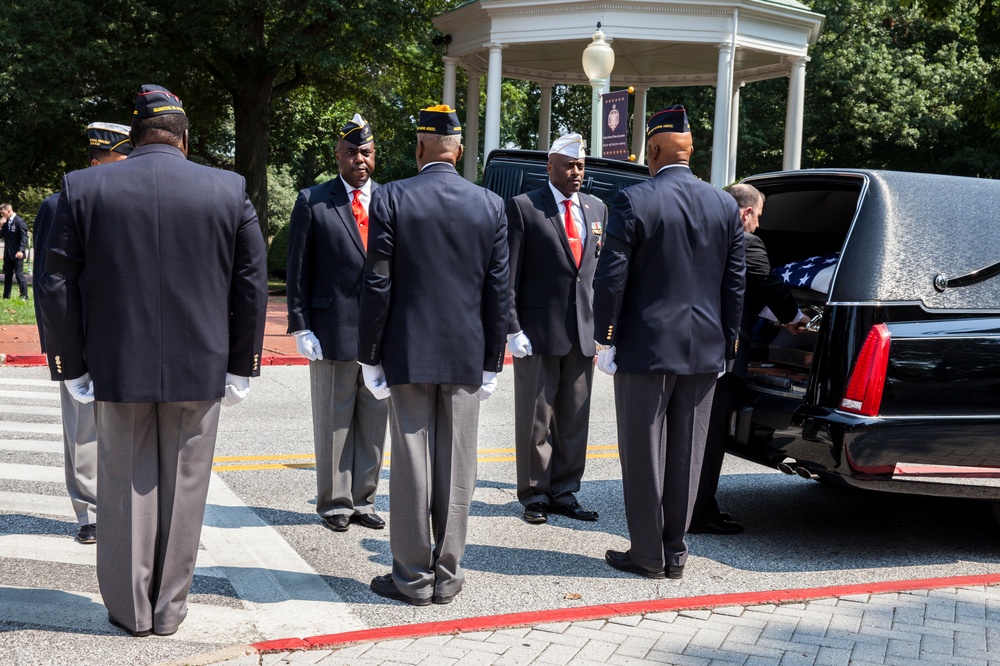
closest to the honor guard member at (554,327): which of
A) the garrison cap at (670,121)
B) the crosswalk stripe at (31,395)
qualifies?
the garrison cap at (670,121)

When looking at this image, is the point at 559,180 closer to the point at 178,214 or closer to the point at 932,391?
the point at 932,391

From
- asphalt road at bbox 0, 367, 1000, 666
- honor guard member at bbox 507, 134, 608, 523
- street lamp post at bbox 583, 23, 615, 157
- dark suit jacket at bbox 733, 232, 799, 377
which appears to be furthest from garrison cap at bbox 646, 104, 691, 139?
street lamp post at bbox 583, 23, 615, 157

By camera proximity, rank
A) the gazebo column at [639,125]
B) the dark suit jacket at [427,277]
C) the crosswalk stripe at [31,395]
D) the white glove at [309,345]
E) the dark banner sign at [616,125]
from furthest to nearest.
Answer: the gazebo column at [639,125], the dark banner sign at [616,125], the crosswalk stripe at [31,395], the white glove at [309,345], the dark suit jacket at [427,277]

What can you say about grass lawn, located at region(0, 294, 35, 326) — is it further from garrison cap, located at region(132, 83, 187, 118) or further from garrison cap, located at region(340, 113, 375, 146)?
garrison cap, located at region(132, 83, 187, 118)

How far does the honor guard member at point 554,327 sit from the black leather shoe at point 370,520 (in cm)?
85

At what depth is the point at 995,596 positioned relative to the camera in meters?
4.87

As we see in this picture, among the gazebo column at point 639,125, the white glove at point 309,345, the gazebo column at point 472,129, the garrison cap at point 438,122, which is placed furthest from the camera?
the gazebo column at point 639,125

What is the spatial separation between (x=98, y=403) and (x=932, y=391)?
3.73 metres

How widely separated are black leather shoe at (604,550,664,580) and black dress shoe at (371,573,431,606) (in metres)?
1.06

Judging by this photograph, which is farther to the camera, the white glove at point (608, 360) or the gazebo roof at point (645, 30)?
the gazebo roof at point (645, 30)

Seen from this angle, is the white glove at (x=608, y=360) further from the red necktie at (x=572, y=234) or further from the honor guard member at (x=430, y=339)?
the red necktie at (x=572, y=234)

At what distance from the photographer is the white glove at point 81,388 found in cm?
400

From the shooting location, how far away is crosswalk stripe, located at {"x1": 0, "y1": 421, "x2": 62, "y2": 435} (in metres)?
8.36

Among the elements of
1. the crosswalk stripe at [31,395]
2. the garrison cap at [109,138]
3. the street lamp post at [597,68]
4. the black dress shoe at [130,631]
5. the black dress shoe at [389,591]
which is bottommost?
the crosswalk stripe at [31,395]
